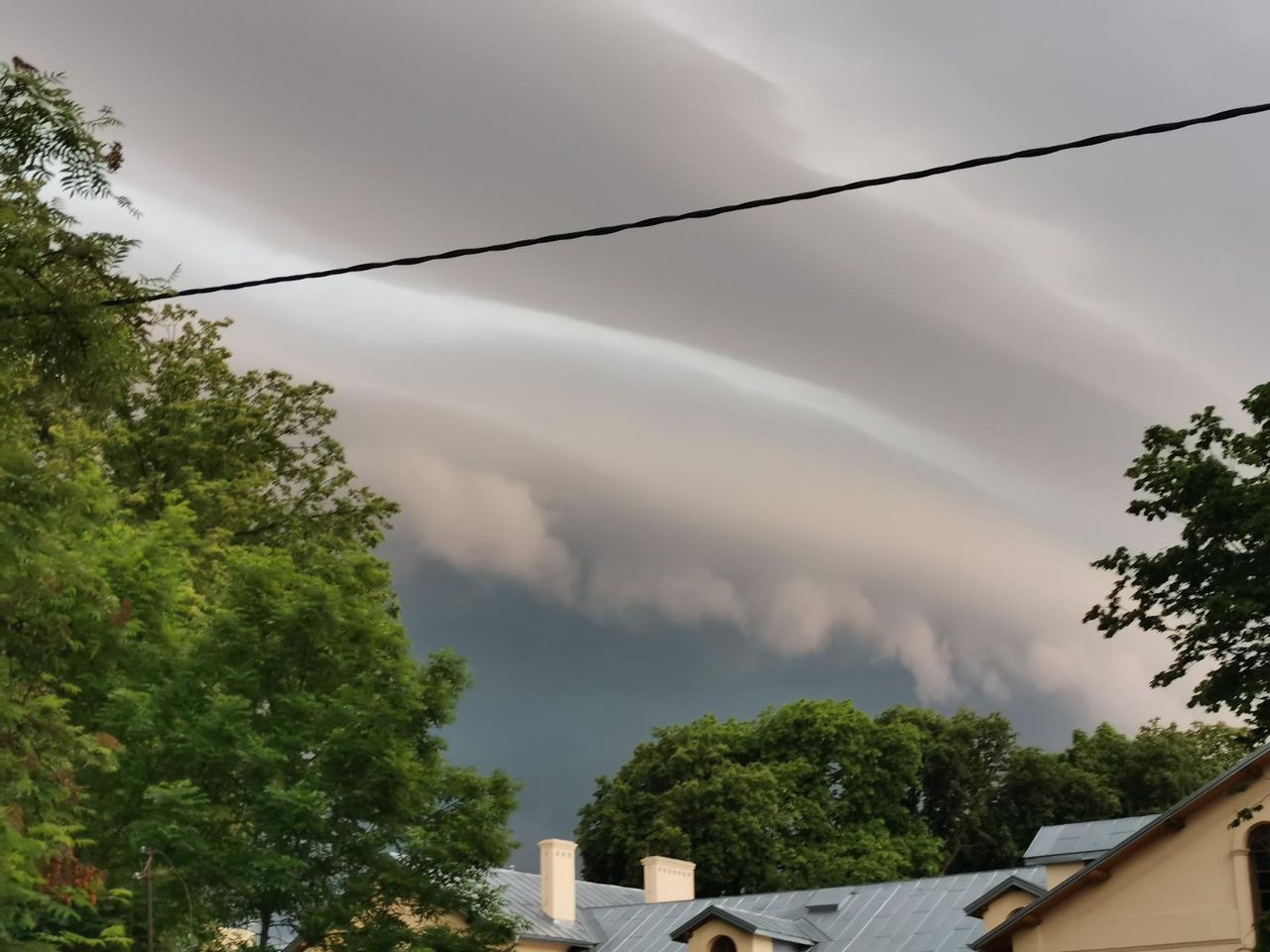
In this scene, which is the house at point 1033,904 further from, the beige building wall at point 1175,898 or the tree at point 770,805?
the tree at point 770,805

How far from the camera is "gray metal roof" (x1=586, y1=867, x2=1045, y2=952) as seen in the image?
3300cm

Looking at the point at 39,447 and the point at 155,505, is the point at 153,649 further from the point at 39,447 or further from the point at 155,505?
the point at 155,505

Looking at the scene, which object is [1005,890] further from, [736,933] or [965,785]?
[965,785]

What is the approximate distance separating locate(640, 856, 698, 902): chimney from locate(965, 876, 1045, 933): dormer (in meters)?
15.9

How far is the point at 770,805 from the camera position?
191ft

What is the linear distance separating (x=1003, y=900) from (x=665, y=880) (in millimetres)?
17198

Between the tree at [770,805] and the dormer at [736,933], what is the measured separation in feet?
75.2

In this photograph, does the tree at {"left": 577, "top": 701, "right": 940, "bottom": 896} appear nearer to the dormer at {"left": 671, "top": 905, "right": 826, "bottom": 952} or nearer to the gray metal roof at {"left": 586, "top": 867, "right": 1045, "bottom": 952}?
the gray metal roof at {"left": 586, "top": 867, "right": 1045, "bottom": 952}

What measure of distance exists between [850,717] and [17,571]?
49.3 m

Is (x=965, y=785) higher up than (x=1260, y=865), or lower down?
higher up

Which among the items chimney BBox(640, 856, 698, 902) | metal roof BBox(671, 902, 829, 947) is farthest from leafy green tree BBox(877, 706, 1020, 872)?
metal roof BBox(671, 902, 829, 947)

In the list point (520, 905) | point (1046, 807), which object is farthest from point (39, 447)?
point (1046, 807)

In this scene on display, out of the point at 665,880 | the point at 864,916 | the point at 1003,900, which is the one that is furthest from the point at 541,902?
the point at 1003,900

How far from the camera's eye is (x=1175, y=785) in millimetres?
58219
